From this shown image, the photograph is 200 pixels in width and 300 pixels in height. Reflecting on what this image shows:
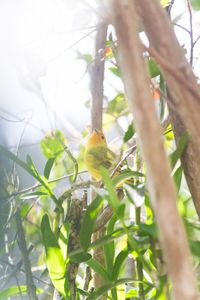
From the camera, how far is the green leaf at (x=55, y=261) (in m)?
0.44

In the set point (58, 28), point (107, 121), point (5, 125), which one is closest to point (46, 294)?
point (5, 125)

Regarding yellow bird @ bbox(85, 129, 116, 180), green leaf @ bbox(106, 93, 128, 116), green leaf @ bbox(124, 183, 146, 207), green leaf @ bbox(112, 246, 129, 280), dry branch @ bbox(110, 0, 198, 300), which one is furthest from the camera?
green leaf @ bbox(106, 93, 128, 116)

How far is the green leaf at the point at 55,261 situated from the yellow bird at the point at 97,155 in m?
0.45

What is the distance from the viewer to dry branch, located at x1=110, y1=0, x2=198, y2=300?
19cm

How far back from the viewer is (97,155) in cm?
93

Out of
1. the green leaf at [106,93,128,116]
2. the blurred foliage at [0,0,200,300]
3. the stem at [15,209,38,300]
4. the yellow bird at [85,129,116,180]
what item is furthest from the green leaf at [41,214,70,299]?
the green leaf at [106,93,128,116]

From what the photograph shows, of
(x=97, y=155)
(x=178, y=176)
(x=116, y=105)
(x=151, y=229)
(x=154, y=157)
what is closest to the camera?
(x=154, y=157)

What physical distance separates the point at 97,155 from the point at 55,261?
51 centimetres

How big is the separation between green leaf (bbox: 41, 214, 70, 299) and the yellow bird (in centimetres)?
45

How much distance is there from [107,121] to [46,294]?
0.73 meters

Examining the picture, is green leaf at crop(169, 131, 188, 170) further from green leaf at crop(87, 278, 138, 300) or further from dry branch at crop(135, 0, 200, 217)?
green leaf at crop(87, 278, 138, 300)

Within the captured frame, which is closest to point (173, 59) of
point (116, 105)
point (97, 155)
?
point (97, 155)

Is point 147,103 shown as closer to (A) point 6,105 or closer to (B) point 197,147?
(B) point 197,147

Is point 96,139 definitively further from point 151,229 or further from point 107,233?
point 151,229
